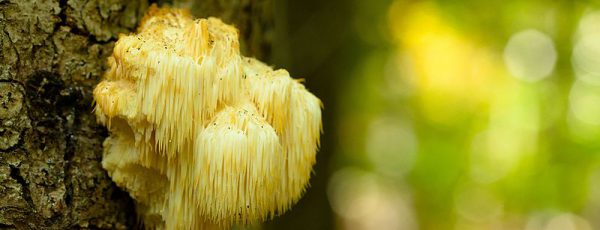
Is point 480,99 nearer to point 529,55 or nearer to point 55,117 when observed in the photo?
point 529,55

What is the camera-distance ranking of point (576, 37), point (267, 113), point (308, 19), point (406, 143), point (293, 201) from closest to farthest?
1. point (267, 113)
2. point (293, 201)
3. point (308, 19)
4. point (576, 37)
5. point (406, 143)

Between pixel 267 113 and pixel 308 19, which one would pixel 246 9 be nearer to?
pixel 267 113

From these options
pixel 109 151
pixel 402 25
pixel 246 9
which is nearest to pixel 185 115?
pixel 109 151

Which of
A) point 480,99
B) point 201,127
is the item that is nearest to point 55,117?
point 201,127

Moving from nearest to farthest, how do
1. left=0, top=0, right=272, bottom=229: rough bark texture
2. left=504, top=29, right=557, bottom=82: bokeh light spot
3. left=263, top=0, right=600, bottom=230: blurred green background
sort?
left=0, top=0, right=272, bottom=229: rough bark texture < left=263, top=0, right=600, bottom=230: blurred green background < left=504, top=29, right=557, bottom=82: bokeh light spot

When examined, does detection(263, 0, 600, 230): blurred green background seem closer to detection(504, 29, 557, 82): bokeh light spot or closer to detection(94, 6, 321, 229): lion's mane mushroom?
detection(504, 29, 557, 82): bokeh light spot

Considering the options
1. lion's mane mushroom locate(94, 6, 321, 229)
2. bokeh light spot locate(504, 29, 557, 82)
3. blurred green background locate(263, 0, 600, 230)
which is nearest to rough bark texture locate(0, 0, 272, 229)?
lion's mane mushroom locate(94, 6, 321, 229)
